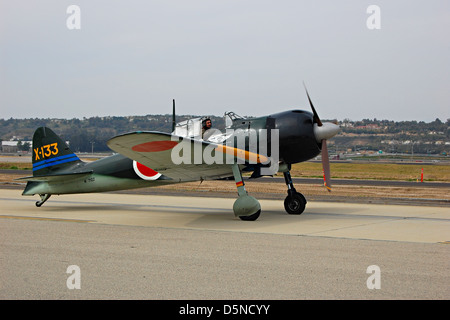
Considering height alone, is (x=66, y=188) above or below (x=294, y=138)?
below

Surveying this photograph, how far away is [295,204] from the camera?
1456 centimetres

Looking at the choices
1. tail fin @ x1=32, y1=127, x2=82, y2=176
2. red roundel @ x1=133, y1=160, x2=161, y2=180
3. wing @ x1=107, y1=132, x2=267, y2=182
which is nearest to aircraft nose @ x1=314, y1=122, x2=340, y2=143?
wing @ x1=107, y1=132, x2=267, y2=182

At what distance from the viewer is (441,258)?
8023mm

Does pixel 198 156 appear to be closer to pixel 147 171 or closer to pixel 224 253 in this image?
pixel 147 171

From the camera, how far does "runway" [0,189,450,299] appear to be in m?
6.05

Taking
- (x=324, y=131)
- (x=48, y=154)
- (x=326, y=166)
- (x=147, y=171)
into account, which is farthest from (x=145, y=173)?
(x=324, y=131)

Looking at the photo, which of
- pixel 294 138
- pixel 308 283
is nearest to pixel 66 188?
pixel 294 138

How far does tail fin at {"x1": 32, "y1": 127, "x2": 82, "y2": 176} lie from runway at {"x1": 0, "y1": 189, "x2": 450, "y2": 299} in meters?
1.42

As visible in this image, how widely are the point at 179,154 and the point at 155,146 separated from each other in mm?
882

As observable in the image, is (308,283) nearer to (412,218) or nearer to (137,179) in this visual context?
(412,218)

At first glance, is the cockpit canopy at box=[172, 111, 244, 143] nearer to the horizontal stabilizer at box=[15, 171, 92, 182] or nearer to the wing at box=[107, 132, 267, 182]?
the wing at box=[107, 132, 267, 182]

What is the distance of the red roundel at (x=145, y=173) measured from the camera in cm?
1471

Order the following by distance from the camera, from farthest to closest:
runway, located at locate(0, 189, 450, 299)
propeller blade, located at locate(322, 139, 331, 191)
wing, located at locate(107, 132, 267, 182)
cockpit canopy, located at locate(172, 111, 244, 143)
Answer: cockpit canopy, located at locate(172, 111, 244, 143)
propeller blade, located at locate(322, 139, 331, 191)
wing, located at locate(107, 132, 267, 182)
runway, located at locate(0, 189, 450, 299)
